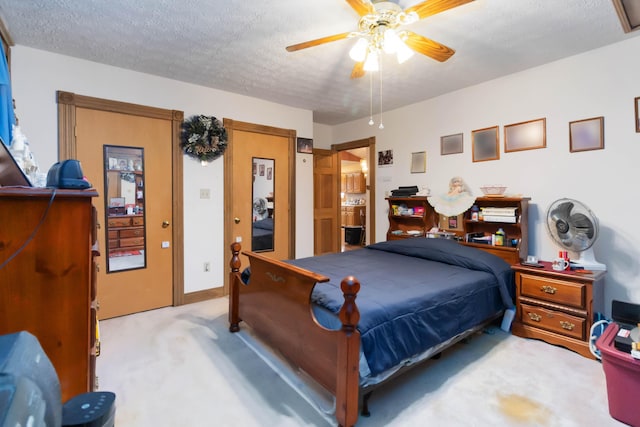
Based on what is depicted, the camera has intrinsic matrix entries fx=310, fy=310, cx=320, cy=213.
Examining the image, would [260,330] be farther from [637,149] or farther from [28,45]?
[637,149]

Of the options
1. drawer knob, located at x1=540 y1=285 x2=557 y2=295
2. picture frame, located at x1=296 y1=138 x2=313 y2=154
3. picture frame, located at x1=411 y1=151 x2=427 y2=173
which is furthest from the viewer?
picture frame, located at x1=296 y1=138 x2=313 y2=154

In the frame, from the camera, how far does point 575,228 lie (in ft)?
8.39

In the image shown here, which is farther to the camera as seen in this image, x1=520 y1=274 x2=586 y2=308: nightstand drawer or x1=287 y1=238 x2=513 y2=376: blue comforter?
x1=520 y1=274 x2=586 y2=308: nightstand drawer

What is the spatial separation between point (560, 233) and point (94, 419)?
3223 millimetres

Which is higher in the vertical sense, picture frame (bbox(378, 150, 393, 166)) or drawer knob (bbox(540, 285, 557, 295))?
picture frame (bbox(378, 150, 393, 166))

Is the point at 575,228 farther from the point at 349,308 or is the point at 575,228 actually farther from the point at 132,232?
the point at 132,232

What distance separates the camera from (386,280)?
2273 mm

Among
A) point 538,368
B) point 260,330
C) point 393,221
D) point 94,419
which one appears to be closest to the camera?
point 94,419

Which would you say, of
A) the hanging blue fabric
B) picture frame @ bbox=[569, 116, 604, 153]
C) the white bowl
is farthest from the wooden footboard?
picture frame @ bbox=[569, 116, 604, 153]

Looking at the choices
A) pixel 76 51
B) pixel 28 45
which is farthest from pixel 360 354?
pixel 28 45

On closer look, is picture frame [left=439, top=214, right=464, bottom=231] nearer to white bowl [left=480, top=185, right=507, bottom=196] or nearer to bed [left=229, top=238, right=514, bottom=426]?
white bowl [left=480, top=185, right=507, bottom=196]

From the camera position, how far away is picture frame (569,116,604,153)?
266cm

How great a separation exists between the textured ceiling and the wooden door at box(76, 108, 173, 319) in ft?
1.87

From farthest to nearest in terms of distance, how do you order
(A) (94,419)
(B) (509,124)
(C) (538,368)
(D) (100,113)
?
(B) (509,124)
(D) (100,113)
(C) (538,368)
(A) (94,419)
